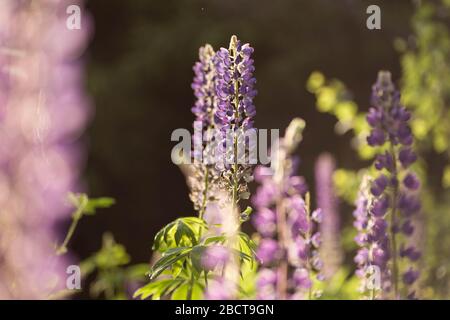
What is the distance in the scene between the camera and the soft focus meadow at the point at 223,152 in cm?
135

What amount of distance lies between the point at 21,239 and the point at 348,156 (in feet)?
38.5

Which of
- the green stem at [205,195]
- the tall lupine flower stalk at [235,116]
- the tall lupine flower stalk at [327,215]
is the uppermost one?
the tall lupine flower stalk at [235,116]

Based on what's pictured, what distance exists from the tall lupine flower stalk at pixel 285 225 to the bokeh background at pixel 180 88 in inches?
366

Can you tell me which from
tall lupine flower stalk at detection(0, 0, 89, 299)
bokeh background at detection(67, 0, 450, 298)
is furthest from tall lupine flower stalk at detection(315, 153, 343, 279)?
bokeh background at detection(67, 0, 450, 298)

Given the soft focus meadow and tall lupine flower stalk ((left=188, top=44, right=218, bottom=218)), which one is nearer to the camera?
the soft focus meadow

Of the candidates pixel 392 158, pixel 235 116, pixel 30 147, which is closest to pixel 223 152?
pixel 235 116

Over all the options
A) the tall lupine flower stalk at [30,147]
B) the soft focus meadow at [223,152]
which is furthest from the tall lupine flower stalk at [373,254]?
the tall lupine flower stalk at [30,147]

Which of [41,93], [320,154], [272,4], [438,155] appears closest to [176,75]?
[272,4]

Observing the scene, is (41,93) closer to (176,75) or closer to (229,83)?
(229,83)

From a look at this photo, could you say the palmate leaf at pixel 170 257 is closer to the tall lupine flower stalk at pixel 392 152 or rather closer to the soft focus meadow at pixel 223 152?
the soft focus meadow at pixel 223 152

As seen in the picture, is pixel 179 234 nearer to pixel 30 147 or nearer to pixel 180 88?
pixel 30 147

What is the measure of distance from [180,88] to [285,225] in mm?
10361

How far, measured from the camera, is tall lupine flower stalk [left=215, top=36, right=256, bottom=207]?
8.40 feet

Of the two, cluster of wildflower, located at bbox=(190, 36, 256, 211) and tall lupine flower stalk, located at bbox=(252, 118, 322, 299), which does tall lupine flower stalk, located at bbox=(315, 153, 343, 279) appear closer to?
tall lupine flower stalk, located at bbox=(252, 118, 322, 299)
